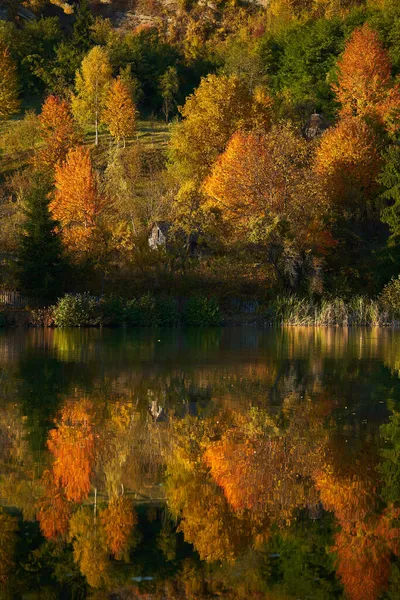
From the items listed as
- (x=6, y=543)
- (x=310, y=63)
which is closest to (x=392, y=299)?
(x=6, y=543)

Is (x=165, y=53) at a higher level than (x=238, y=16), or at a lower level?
lower

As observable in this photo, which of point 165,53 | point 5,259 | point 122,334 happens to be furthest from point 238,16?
point 122,334

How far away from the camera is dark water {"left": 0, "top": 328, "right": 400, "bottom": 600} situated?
6.70 meters

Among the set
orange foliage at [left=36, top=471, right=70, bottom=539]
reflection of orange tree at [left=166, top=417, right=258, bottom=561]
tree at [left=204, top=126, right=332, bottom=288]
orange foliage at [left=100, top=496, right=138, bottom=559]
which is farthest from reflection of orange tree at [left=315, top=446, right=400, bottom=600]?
tree at [left=204, top=126, right=332, bottom=288]

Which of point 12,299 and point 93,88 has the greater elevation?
point 93,88

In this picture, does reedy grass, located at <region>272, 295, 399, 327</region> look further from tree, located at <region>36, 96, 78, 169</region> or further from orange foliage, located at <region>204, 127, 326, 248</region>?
tree, located at <region>36, 96, 78, 169</region>

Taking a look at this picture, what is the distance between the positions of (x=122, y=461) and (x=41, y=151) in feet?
219

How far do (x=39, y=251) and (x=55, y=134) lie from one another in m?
36.6

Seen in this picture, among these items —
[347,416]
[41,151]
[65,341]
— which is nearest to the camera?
[347,416]

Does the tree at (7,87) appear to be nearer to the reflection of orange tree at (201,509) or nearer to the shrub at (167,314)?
the shrub at (167,314)

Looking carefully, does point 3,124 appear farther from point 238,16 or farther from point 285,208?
point 285,208

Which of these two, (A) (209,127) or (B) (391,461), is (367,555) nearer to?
(B) (391,461)

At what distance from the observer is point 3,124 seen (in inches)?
3563

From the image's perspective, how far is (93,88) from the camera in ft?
278
